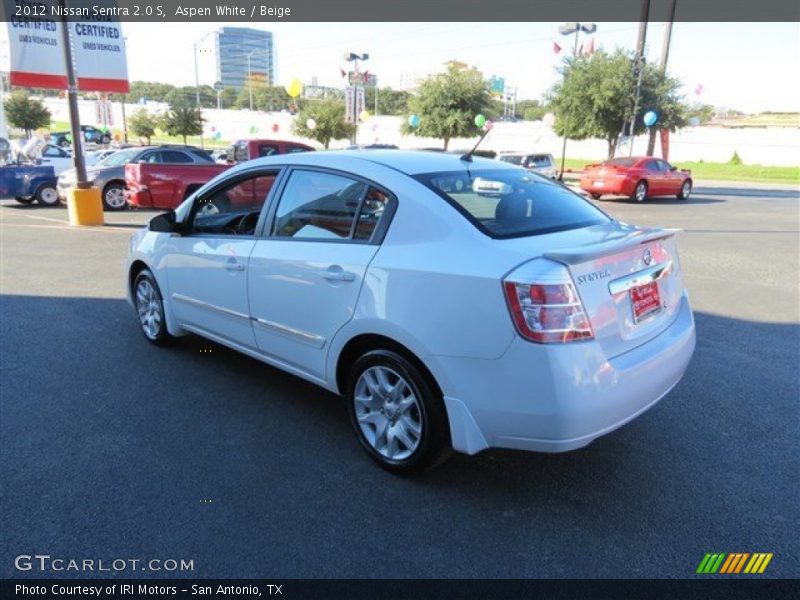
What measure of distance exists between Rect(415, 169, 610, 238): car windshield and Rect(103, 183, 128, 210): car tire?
14097 millimetres

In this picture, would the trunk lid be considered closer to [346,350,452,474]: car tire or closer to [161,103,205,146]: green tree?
[346,350,452,474]: car tire

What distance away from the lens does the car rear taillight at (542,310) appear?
2564mm

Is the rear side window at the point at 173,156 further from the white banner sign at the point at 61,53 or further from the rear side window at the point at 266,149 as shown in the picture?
the rear side window at the point at 266,149

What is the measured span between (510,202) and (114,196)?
14.6m

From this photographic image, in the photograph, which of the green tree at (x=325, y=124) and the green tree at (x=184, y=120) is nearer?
the green tree at (x=325, y=124)

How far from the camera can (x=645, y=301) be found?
9.93 ft

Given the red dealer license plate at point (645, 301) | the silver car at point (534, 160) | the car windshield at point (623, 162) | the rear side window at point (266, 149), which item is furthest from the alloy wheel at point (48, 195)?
the car windshield at point (623, 162)

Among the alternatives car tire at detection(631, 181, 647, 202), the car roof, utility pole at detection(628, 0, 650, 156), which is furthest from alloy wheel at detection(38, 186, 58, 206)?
utility pole at detection(628, 0, 650, 156)

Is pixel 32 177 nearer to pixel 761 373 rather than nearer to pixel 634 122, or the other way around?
pixel 761 373

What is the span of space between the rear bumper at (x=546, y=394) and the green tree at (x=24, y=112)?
56.6 m

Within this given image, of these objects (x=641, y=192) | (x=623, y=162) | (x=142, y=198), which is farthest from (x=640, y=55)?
(x=142, y=198)

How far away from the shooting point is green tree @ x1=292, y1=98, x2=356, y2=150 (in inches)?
1566

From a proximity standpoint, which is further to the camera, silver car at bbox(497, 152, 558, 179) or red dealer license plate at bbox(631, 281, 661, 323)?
silver car at bbox(497, 152, 558, 179)
